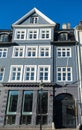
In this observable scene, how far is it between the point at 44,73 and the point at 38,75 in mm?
986

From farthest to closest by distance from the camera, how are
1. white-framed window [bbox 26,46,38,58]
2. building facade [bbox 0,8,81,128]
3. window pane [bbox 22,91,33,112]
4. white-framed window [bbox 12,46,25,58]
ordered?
1. white-framed window [bbox 12,46,25,58]
2. white-framed window [bbox 26,46,38,58]
3. window pane [bbox 22,91,33,112]
4. building facade [bbox 0,8,81,128]

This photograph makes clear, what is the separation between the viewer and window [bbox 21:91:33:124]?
26188 mm

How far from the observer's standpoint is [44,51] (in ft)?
101

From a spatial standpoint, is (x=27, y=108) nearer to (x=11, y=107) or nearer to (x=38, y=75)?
(x=11, y=107)

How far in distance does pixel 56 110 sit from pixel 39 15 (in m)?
17.1

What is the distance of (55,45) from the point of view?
3119cm

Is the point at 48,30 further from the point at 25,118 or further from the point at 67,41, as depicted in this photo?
the point at 25,118

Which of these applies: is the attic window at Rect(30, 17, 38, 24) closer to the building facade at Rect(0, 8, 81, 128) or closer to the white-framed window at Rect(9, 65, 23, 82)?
the building facade at Rect(0, 8, 81, 128)

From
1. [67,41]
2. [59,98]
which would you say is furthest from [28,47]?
[59,98]

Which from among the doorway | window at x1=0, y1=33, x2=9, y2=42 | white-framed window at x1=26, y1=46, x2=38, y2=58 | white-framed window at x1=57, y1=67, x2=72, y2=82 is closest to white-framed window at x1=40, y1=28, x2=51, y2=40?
white-framed window at x1=26, y1=46, x2=38, y2=58

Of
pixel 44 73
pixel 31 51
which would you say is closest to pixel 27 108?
pixel 44 73

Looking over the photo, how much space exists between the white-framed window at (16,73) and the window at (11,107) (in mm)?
2036

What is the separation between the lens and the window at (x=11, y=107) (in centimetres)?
2630

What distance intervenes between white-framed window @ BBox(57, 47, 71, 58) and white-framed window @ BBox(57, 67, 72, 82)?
7.51 ft
